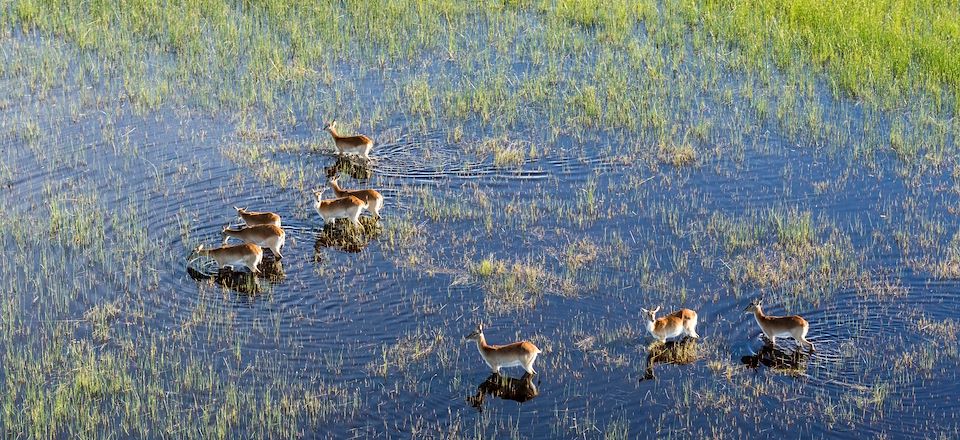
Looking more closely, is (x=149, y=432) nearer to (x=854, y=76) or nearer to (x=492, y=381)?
(x=492, y=381)

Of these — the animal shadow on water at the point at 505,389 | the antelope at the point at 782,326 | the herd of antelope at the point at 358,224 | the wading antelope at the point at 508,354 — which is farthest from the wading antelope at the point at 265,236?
the antelope at the point at 782,326

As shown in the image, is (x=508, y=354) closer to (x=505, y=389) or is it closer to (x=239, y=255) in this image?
(x=505, y=389)

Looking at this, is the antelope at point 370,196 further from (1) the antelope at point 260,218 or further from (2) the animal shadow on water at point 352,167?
(2) the animal shadow on water at point 352,167

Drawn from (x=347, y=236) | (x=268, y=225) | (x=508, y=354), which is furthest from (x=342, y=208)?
(x=508, y=354)

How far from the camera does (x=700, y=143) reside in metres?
16.8

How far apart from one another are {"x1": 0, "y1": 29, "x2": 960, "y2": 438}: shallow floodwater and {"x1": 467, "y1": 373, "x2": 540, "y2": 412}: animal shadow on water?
0.03 m

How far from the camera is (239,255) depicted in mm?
13281

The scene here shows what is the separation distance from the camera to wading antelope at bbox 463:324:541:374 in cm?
1112

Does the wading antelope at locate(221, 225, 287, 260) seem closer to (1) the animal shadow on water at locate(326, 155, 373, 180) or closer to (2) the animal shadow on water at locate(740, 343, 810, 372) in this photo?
(1) the animal shadow on water at locate(326, 155, 373, 180)

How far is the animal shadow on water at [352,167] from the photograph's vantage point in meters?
15.9

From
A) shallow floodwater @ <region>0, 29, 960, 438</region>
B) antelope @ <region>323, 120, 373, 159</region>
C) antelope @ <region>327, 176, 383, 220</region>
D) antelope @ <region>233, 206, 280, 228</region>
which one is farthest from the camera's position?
antelope @ <region>323, 120, 373, 159</region>

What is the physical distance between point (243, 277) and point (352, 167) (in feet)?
10.1

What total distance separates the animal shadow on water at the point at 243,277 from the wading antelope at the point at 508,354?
8.99 feet

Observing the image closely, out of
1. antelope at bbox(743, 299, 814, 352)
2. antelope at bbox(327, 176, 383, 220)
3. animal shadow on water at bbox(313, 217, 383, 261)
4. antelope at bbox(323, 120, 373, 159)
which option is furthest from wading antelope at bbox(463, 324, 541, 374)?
antelope at bbox(323, 120, 373, 159)
